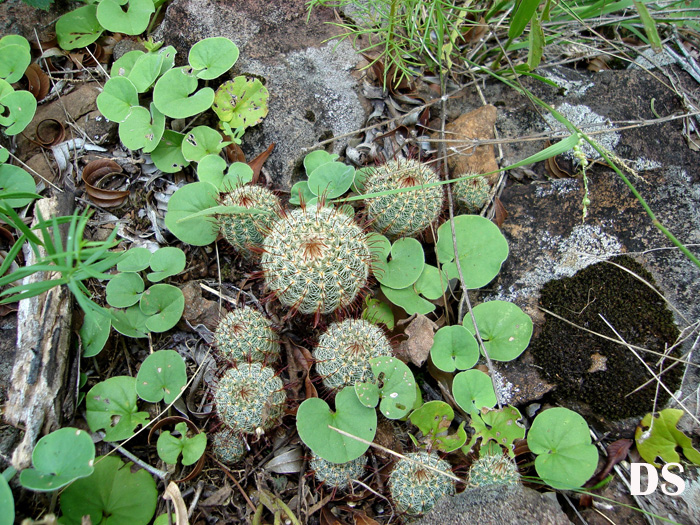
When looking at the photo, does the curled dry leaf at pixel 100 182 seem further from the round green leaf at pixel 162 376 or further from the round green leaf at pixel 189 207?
the round green leaf at pixel 162 376

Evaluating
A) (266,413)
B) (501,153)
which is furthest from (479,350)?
(501,153)

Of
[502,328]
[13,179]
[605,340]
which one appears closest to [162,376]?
[13,179]

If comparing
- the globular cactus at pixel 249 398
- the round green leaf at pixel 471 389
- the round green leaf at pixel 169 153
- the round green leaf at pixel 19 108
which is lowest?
the round green leaf at pixel 471 389

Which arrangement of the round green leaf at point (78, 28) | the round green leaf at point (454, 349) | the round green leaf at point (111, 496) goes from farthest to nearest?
the round green leaf at point (78, 28)
the round green leaf at point (454, 349)
the round green leaf at point (111, 496)

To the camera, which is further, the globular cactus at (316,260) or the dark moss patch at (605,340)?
the dark moss patch at (605,340)

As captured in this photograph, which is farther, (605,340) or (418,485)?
(605,340)

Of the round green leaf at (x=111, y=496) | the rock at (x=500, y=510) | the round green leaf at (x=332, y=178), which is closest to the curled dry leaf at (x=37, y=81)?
the round green leaf at (x=332, y=178)

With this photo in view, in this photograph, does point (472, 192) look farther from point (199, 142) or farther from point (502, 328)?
point (199, 142)
